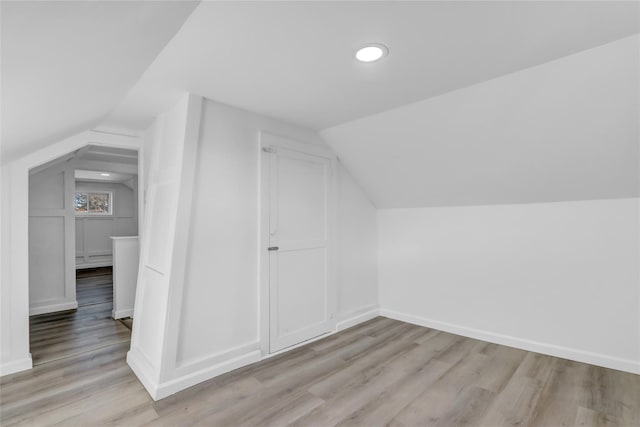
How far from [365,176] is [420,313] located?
5.79 feet

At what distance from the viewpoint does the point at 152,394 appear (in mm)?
2215

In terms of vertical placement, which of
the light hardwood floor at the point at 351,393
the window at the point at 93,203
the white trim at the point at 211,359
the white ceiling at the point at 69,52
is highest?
the white ceiling at the point at 69,52

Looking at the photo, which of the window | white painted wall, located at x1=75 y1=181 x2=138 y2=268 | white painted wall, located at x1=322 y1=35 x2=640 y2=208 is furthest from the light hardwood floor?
the window

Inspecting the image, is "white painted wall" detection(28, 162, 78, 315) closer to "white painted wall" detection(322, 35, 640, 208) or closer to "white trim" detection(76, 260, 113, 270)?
"white painted wall" detection(322, 35, 640, 208)

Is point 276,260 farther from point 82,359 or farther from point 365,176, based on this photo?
point 82,359

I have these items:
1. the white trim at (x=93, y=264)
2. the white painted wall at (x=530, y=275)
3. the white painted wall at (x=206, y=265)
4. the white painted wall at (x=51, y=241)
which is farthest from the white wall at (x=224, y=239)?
the white trim at (x=93, y=264)

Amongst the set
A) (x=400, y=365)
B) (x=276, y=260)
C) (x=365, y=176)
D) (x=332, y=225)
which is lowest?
(x=400, y=365)

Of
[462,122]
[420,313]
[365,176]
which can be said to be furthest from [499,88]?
[420,313]

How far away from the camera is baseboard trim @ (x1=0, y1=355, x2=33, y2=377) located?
2.52 meters

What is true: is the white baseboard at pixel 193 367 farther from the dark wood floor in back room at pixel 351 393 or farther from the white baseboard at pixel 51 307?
the white baseboard at pixel 51 307

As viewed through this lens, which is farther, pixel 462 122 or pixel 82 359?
pixel 82 359

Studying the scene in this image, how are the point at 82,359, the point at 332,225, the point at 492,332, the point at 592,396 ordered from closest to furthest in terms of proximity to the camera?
the point at 592,396 → the point at 82,359 → the point at 492,332 → the point at 332,225

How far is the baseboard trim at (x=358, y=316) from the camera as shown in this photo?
361 cm

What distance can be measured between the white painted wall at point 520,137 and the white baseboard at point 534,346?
133 cm
